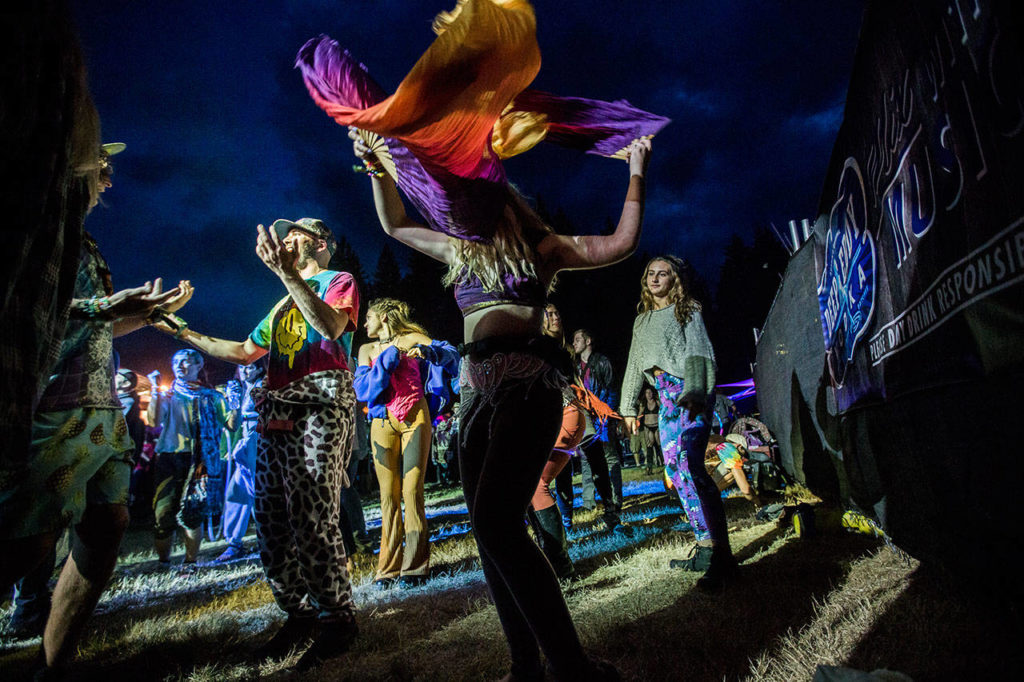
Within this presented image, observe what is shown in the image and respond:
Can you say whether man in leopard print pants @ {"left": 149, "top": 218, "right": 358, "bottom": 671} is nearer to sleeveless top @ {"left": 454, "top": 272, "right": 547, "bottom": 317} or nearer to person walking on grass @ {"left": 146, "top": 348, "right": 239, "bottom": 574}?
sleeveless top @ {"left": 454, "top": 272, "right": 547, "bottom": 317}

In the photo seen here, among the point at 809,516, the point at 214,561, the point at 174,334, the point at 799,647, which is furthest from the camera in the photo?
the point at 214,561

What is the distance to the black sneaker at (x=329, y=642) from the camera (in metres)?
2.37

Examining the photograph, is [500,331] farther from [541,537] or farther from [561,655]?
[541,537]

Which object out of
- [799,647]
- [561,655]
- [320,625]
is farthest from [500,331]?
[320,625]

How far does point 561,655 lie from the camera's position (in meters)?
1.54

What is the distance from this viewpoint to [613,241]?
1855 mm

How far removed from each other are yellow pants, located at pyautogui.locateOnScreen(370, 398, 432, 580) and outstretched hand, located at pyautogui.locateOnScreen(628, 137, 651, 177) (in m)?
2.92

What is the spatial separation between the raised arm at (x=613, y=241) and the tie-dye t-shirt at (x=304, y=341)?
1.35 meters

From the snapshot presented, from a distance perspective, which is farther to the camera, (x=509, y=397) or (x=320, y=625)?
(x=320, y=625)

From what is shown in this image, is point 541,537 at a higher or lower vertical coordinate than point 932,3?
lower

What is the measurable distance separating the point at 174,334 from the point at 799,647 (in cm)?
350

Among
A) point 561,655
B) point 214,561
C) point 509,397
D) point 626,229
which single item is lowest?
point 214,561

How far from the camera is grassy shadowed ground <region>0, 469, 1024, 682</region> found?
1.86m

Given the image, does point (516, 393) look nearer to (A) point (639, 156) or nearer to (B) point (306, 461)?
(A) point (639, 156)
